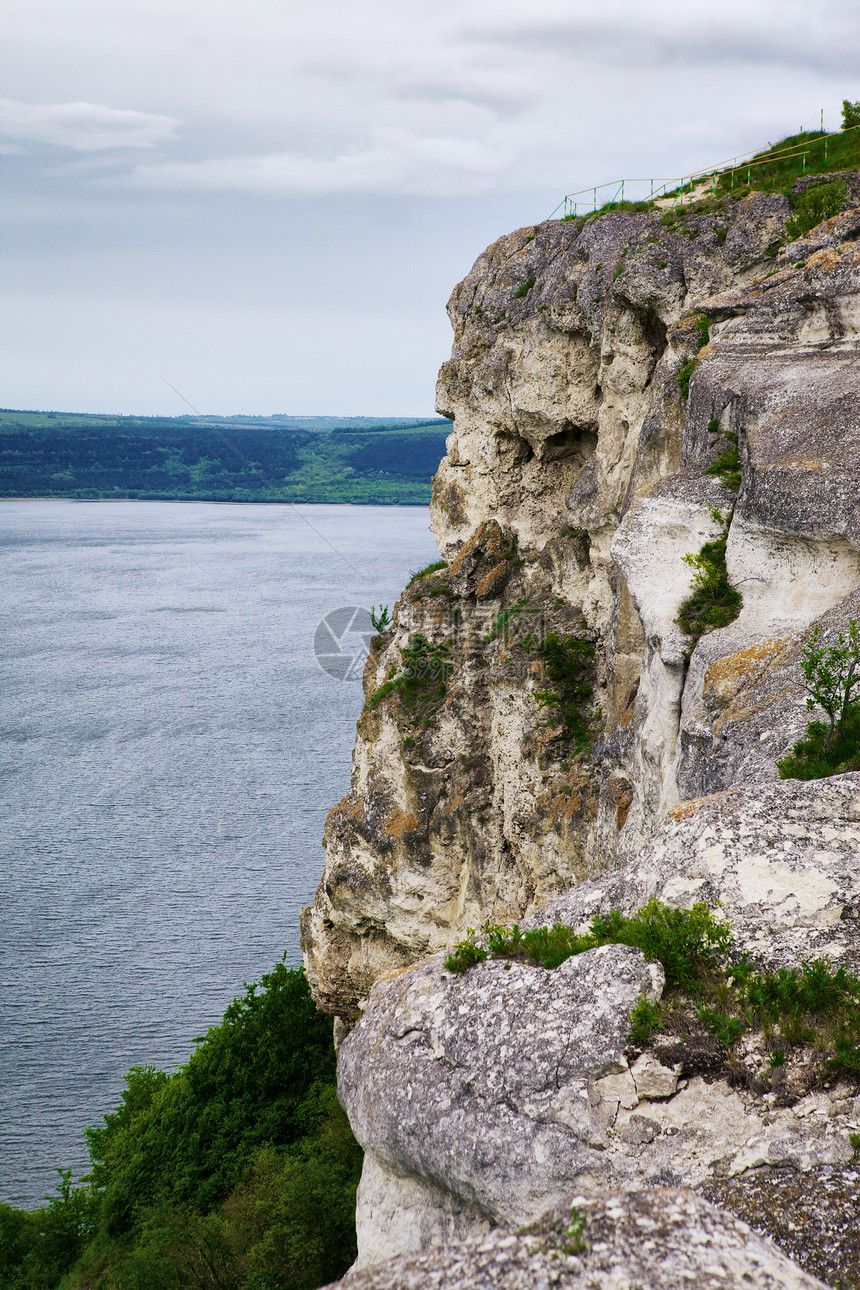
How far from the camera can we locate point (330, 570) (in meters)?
103

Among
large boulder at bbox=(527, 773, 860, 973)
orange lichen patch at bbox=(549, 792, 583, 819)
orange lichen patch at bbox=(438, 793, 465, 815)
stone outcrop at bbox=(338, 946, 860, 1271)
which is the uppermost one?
large boulder at bbox=(527, 773, 860, 973)

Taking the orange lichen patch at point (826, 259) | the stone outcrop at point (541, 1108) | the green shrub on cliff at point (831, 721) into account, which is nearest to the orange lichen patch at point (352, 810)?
the orange lichen patch at point (826, 259)

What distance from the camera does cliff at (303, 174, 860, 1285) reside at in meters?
6.32

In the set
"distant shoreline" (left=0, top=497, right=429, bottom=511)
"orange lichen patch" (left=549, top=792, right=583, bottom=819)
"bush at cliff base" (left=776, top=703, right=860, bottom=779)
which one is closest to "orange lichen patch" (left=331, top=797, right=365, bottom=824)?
"orange lichen patch" (left=549, top=792, right=583, bottom=819)

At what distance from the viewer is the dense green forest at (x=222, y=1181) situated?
20734 millimetres

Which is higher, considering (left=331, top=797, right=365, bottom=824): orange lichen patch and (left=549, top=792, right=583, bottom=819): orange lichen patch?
(left=549, top=792, right=583, bottom=819): orange lichen patch

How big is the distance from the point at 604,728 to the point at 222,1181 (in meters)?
16.0

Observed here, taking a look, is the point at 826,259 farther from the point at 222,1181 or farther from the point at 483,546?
the point at 222,1181

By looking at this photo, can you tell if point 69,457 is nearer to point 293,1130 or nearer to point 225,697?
point 225,697

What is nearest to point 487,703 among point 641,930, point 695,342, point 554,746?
point 554,746

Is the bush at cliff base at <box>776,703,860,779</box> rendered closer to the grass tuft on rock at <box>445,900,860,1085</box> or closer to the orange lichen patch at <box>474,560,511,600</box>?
the grass tuft on rock at <box>445,900,860,1085</box>

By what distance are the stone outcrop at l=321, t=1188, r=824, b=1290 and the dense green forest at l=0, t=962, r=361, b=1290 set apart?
1847 cm

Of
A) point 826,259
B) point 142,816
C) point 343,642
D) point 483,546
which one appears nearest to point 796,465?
point 826,259

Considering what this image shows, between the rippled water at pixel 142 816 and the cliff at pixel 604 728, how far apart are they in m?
10.9
